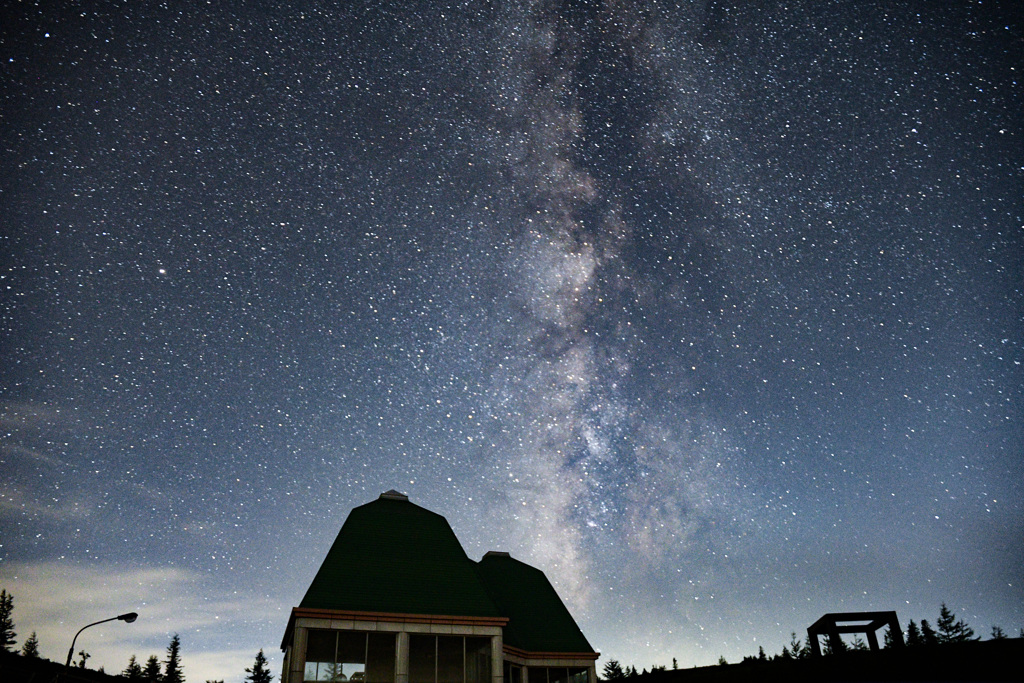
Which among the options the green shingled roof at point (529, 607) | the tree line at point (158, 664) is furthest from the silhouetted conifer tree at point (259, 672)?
the green shingled roof at point (529, 607)

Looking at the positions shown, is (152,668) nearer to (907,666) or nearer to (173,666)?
(173,666)

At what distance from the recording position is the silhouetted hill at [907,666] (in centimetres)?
609

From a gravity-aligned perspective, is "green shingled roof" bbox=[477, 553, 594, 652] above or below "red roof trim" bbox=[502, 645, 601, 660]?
above

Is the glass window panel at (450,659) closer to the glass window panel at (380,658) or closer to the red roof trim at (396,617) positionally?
the red roof trim at (396,617)

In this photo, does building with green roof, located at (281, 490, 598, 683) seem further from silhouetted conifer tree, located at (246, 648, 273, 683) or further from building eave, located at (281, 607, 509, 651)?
silhouetted conifer tree, located at (246, 648, 273, 683)

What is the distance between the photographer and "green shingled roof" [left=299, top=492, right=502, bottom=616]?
25094 mm

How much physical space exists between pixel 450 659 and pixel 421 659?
3.97 ft

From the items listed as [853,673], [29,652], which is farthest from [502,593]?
[29,652]

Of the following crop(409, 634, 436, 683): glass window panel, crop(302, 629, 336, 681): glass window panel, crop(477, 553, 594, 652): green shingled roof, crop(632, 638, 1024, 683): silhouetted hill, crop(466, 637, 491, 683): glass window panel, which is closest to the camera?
crop(632, 638, 1024, 683): silhouetted hill

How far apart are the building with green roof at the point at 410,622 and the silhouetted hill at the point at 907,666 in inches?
657

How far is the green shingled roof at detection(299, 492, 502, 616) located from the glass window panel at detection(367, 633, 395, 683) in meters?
1.26

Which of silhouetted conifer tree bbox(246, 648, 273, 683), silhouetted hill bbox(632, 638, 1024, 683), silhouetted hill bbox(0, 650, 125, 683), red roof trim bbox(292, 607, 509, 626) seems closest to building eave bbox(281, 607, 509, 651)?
red roof trim bbox(292, 607, 509, 626)

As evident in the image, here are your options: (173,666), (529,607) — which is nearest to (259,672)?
(173,666)

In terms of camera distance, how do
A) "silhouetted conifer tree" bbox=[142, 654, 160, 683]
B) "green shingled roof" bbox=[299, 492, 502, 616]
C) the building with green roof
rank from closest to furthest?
the building with green roof, "green shingled roof" bbox=[299, 492, 502, 616], "silhouetted conifer tree" bbox=[142, 654, 160, 683]
